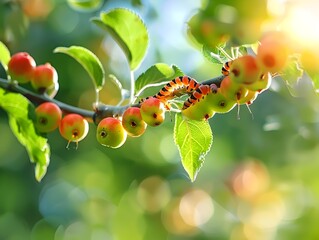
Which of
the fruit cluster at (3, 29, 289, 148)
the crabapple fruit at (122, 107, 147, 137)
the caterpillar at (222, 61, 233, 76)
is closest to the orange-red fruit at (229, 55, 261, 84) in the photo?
the fruit cluster at (3, 29, 289, 148)

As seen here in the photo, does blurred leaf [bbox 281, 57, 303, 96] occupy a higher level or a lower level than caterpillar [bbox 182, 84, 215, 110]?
higher

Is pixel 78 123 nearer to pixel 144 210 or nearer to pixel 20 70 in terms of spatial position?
pixel 20 70

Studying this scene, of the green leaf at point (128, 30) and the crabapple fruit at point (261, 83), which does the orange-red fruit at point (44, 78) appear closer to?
the green leaf at point (128, 30)

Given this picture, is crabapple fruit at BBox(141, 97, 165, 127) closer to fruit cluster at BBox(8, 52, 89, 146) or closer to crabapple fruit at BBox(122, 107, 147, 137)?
crabapple fruit at BBox(122, 107, 147, 137)

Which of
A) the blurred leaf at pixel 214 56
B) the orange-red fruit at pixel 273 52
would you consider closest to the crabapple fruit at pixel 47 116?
the blurred leaf at pixel 214 56

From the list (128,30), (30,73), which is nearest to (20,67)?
(30,73)

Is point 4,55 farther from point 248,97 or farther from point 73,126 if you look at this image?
point 248,97
